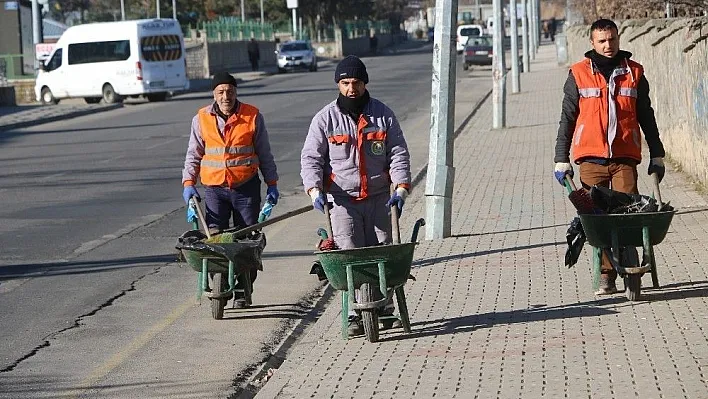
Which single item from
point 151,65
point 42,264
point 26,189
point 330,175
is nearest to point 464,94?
point 151,65

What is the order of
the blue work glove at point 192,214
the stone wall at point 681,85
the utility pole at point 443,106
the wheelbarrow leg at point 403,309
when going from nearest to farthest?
the wheelbarrow leg at point 403,309
the blue work glove at point 192,214
the utility pole at point 443,106
the stone wall at point 681,85

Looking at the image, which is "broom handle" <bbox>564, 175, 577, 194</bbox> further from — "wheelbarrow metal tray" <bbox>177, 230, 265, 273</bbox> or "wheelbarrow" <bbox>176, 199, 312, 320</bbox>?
"wheelbarrow metal tray" <bbox>177, 230, 265, 273</bbox>

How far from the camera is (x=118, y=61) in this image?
43.5 meters

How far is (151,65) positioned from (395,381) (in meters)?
37.5

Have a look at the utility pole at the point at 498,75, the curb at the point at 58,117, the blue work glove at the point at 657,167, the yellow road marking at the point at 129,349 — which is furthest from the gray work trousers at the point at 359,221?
the curb at the point at 58,117

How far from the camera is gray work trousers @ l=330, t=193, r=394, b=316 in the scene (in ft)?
26.9

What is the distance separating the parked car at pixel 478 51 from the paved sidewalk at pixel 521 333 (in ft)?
154

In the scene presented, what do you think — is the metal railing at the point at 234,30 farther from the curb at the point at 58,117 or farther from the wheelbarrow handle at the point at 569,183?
the wheelbarrow handle at the point at 569,183

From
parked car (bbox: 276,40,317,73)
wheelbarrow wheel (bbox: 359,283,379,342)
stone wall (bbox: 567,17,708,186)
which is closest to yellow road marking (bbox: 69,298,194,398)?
wheelbarrow wheel (bbox: 359,283,379,342)

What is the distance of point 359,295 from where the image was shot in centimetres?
800

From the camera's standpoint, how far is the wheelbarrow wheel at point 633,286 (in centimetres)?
868

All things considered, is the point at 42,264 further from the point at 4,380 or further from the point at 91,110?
the point at 91,110

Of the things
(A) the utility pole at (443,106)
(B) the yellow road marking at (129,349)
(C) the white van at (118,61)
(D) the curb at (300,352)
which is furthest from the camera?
(C) the white van at (118,61)

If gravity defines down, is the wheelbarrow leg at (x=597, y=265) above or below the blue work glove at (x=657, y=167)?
below
